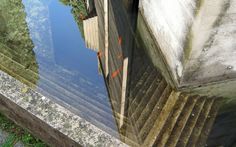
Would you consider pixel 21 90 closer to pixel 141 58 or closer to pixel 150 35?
pixel 141 58

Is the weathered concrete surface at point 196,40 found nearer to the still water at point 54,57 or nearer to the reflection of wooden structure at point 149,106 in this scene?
the reflection of wooden structure at point 149,106

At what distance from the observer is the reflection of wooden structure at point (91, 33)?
7.84 meters

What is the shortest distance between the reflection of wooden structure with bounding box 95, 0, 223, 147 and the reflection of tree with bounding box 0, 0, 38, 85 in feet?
5.40

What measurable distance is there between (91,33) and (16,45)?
8.28 ft

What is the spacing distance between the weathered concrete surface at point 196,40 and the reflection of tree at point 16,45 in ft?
9.66

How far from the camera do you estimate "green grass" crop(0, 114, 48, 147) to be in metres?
4.07

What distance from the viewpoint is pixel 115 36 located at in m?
8.29

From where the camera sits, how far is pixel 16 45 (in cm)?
618

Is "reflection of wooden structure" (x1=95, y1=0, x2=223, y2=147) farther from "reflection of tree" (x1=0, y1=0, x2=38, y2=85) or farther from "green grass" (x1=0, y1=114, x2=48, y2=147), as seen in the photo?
"reflection of tree" (x1=0, y1=0, x2=38, y2=85)

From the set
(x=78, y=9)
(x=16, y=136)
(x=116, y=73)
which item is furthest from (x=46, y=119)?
(x=78, y=9)

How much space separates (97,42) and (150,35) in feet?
4.82

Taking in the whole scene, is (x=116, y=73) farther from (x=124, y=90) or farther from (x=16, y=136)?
(x=16, y=136)

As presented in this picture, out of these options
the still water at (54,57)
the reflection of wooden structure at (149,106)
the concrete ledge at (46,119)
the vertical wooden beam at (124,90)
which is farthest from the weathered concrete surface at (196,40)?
the concrete ledge at (46,119)

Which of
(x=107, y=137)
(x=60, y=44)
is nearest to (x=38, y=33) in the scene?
(x=60, y=44)
